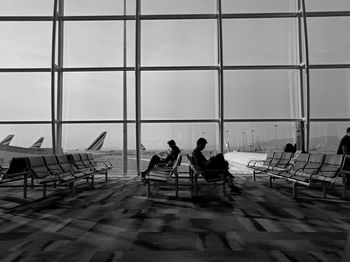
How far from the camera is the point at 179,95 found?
9211mm

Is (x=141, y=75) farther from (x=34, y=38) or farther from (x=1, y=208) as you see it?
(x=1, y=208)

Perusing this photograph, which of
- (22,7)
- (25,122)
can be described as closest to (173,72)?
(25,122)

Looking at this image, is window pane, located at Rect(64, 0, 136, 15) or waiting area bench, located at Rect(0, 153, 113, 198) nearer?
waiting area bench, located at Rect(0, 153, 113, 198)

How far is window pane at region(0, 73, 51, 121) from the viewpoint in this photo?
348 inches

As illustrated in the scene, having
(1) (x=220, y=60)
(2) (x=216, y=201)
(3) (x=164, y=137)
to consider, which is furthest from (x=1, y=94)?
(2) (x=216, y=201)

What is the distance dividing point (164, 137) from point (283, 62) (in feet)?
13.2

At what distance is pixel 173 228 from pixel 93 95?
6622 mm

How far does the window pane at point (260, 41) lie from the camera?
901 centimetres

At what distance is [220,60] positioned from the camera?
Answer: 8812mm

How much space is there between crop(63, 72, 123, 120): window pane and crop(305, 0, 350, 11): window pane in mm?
5716

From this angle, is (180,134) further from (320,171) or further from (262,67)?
(320,171)

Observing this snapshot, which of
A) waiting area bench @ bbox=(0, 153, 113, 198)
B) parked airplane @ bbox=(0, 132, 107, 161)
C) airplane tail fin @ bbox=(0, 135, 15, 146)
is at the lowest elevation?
waiting area bench @ bbox=(0, 153, 113, 198)

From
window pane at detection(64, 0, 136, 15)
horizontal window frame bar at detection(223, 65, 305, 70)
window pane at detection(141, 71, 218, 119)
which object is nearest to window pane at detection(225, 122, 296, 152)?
window pane at detection(141, 71, 218, 119)

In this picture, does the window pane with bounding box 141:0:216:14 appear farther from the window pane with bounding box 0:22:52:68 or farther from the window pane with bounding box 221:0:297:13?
the window pane with bounding box 0:22:52:68
